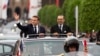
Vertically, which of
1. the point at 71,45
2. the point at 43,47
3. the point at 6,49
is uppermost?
the point at 71,45

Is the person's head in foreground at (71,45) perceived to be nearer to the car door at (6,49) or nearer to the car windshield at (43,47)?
the car windshield at (43,47)

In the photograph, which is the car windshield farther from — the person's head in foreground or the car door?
the car door

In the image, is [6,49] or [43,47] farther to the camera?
[6,49]

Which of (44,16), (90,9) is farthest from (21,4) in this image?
(90,9)

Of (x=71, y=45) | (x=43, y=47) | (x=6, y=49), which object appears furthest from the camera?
(x=6, y=49)

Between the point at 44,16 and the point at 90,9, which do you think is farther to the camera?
the point at 44,16

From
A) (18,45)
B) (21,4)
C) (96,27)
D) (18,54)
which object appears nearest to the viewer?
(18,54)

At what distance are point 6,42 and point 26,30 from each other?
2.00ft

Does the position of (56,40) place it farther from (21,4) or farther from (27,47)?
(21,4)

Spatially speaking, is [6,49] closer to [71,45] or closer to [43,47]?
[43,47]

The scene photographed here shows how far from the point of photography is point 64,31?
14.3 meters

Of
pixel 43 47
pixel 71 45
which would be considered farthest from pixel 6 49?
pixel 71 45

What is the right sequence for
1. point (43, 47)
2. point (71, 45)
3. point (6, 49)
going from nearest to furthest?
point (71, 45) < point (43, 47) < point (6, 49)

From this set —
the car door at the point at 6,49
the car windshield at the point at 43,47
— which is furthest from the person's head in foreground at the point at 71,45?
the car door at the point at 6,49
